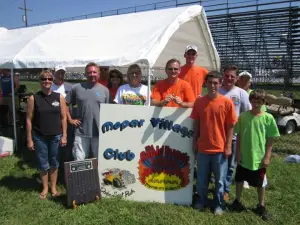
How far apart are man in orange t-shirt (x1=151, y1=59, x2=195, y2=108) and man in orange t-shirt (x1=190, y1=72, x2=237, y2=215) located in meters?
0.25

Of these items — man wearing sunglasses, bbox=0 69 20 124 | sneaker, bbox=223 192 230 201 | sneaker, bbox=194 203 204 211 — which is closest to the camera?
sneaker, bbox=194 203 204 211

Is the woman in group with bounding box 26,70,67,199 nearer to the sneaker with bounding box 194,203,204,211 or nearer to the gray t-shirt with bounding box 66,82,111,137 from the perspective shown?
the gray t-shirt with bounding box 66,82,111,137

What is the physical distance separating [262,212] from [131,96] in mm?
2267

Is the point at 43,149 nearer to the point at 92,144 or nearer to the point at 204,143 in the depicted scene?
the point at 92,144

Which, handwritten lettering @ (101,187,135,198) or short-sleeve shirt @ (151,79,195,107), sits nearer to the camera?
short-sleeve shirt @ (151,79,195,107)

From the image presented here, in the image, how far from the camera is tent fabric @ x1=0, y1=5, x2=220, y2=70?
5.10 meters

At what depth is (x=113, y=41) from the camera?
5906mm

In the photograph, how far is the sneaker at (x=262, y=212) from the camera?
3.93m

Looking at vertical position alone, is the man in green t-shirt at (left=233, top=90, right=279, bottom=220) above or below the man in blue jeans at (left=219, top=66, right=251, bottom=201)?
below

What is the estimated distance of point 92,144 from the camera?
4.54 meters

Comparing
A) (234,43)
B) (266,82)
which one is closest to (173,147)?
(266,82)

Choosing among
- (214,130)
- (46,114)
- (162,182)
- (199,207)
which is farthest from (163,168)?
(46,114)

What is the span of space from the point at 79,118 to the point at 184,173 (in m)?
1.64

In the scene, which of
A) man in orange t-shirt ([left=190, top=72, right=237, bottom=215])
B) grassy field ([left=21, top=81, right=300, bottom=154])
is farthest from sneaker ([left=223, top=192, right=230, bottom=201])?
grassy field ([left=21, top=81, right=300, bottom=154])
